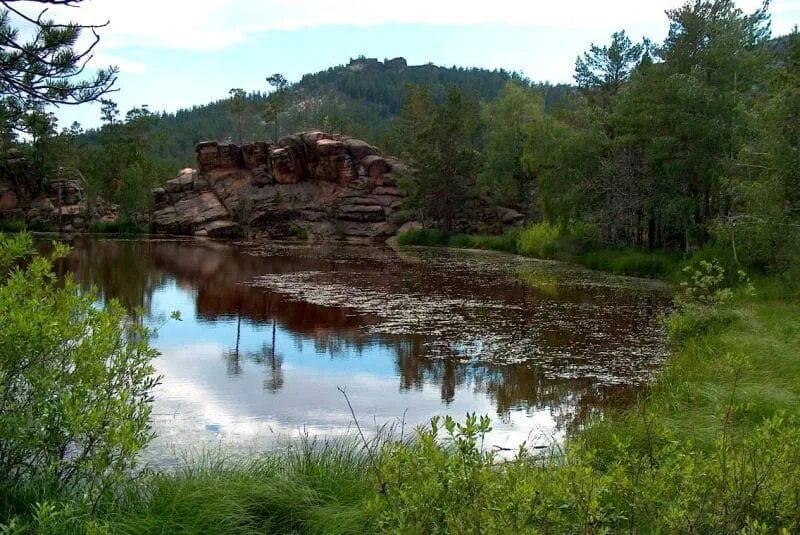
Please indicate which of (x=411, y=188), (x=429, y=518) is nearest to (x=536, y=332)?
(x=429, y=518)

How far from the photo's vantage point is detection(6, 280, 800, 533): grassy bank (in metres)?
3.26

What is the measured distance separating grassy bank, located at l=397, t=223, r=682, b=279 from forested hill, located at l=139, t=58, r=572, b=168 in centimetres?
4202

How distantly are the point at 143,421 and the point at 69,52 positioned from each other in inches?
126

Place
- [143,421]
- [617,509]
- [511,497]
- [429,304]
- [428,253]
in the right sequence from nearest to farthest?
[511,497], [617,509], [143,421], [429,304], [428,253]

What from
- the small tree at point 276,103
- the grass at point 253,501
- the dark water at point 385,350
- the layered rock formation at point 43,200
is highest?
the small tree at point 276,103

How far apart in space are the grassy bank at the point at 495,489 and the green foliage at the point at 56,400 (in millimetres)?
244

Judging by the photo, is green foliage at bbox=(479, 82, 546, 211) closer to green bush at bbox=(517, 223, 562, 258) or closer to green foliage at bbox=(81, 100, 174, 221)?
green bush at bbox=(517, 223, 562, 258)

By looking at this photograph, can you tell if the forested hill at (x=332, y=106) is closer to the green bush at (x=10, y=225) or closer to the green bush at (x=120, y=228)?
the green bush at (x=120, y=228)

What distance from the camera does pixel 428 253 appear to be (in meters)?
38.3

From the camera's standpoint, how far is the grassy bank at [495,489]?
3.26 meters

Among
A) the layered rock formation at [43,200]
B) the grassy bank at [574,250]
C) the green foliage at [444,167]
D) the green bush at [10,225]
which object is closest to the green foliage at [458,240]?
the grassy bank at [574,250]

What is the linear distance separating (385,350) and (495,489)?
905 centimetres

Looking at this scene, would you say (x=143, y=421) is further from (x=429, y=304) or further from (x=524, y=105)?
(x=524, y=105)

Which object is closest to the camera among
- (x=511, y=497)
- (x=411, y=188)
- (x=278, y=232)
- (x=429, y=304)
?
(x=511, y=497)
